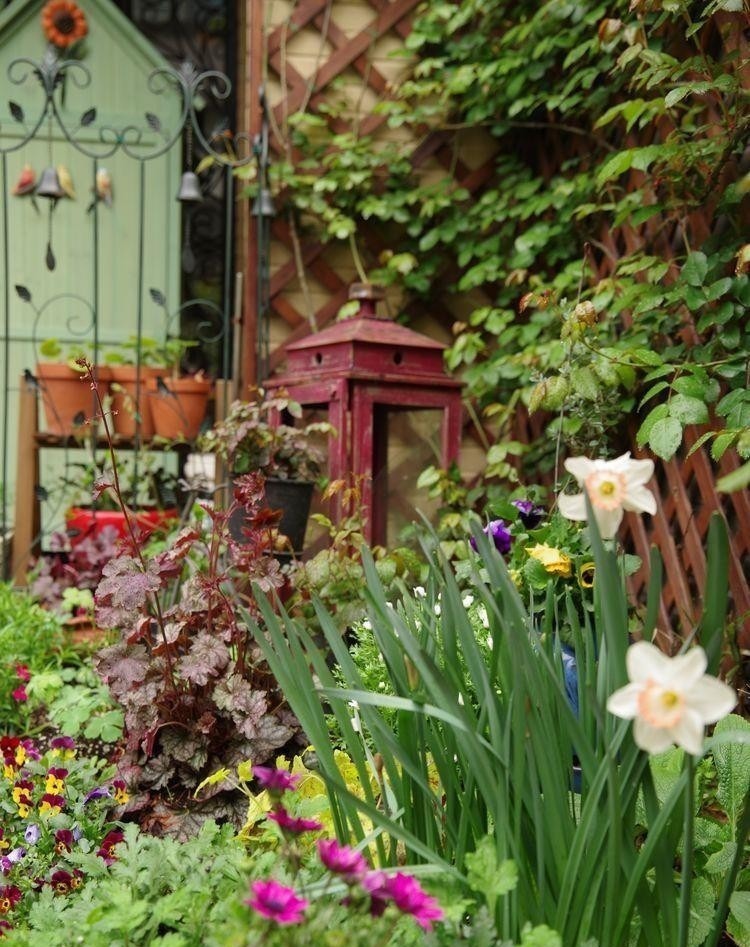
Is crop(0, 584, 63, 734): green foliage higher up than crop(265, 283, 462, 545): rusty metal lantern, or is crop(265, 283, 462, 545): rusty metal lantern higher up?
crop(265, 283, 462, 545): rusty metal lantern

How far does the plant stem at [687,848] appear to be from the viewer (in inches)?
34.4

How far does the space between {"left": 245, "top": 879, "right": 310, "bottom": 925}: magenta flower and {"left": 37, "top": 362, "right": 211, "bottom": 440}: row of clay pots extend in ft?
8.98

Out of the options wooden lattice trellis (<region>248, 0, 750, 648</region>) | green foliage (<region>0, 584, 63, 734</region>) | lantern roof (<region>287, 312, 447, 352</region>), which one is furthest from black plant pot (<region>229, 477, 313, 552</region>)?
wooden lattice trellis (<region>248, 0, 750, 648</region>)

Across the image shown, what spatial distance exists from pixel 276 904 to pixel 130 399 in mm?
2896

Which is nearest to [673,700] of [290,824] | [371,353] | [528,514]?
[290,824]

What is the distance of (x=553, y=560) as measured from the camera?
66.7 inches

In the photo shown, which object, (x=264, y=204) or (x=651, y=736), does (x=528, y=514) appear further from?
(x=264, y=204)

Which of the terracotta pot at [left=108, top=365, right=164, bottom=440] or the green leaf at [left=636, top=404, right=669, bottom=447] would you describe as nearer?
the green leaf at [left=636, top=404, right=669, bottom=447]

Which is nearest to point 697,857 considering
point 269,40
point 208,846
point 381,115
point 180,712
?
point 208,846

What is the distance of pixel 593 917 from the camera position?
Answer: 1062 mm

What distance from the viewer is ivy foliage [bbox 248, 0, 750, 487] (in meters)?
2.27

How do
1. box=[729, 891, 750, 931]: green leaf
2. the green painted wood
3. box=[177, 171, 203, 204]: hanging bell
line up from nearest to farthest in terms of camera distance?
box=[729, 891, 750, 931]: green leaf < box=[177, 171, 203, 204]: hanging bell < the green painted wood

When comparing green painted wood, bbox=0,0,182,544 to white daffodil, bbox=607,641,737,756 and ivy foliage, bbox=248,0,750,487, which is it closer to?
ivy foliage, bbox=248,0,750,487

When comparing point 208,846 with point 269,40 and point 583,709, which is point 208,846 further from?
point 269,40
